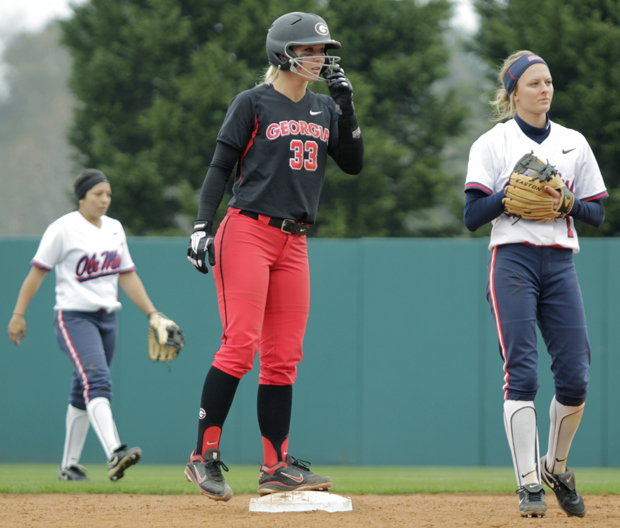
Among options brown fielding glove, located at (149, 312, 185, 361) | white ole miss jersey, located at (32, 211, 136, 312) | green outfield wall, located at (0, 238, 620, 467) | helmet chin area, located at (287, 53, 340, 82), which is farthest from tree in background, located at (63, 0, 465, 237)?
helmet chin area, located at (287, 53, 340, 82)

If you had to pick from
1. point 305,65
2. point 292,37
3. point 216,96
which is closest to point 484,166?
point 305,65

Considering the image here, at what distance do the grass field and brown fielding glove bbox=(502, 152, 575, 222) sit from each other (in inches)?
85.2

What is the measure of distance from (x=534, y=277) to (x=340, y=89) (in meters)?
1.28

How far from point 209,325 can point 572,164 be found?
4470 mm

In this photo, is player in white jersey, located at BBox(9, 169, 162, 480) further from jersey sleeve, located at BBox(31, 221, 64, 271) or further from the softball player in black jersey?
the softball player in black jersey

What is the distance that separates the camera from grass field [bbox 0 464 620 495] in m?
5.21

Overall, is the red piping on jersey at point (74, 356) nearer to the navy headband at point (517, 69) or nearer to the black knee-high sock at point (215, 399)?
the black knee-high sock at point (215, 399)

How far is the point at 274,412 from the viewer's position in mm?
4160

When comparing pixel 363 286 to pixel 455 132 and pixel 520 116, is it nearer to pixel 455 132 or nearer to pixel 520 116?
pixel 520 116

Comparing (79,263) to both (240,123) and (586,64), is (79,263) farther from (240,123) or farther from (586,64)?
(586,64)

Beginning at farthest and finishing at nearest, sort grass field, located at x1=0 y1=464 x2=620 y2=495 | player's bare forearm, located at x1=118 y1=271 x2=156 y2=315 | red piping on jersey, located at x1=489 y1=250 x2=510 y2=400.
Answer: player's bare forearm, located at x1=118 y1=271 x2=156 y2=315 → grass field, located at x1=0 y1=464 x2=620 y2=495 → red piping on jersey, located at x1=489 y1=250 x2=510 y2=400

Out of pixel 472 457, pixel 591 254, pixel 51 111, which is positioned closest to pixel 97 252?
pixel 472 457

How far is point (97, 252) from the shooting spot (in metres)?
5.85

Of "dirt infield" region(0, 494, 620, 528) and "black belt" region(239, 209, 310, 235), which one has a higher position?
"black belt" region(239, 209, 310, 235)
